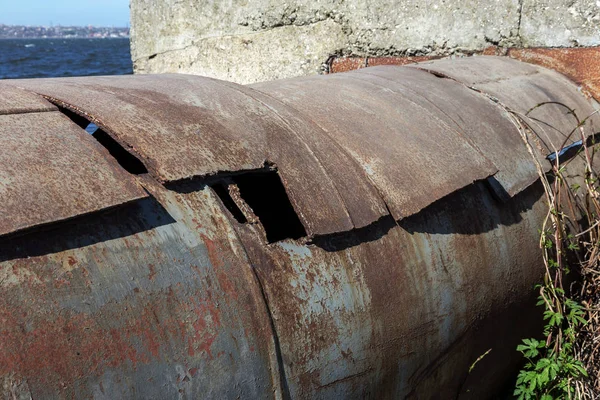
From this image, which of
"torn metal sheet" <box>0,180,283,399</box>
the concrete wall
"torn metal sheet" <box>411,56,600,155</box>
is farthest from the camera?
the concrete wall

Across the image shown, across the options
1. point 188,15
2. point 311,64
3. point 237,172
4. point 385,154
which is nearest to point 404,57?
point 311,64

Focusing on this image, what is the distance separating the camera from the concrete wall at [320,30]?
384 centimetres

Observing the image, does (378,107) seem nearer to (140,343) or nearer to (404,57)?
(140,343)

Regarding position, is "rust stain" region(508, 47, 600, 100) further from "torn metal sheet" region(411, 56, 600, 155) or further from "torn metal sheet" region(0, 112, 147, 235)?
"torn metal sheet" region(0, 112, 147, 235)

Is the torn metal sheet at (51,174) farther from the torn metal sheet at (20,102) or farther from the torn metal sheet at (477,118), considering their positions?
the torn metal sheet at (477,118)

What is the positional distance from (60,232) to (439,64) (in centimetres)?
247

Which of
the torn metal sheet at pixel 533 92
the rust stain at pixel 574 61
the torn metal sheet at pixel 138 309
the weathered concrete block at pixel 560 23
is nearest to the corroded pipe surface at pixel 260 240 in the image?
the torn metal sheet at pixel 138 309

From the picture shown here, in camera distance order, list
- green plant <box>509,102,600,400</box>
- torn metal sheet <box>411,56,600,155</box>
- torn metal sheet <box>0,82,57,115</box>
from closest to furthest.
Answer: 1. torn metal sheet <box>0,82,57,115</box>
2. green plant <box>509,102,600,400</box>
3. torn metal sheet <box>411,56,600,155</box>

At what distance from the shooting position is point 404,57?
13.9 ft

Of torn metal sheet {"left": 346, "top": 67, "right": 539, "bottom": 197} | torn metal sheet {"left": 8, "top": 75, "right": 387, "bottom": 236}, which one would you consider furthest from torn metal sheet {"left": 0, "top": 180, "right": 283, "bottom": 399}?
torn metal sheet {"left": 346, "top": 67, "right": 539, "bottom": 197}

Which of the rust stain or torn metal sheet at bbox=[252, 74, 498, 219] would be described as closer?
torn metal sheet at bbox=[252, 74, 498, 219]

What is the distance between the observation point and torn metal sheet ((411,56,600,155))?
3.01m

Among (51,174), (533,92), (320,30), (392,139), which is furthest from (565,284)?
(320,30)

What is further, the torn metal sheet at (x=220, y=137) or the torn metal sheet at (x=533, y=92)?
the torn metal sheet at (x=533, y=92)
